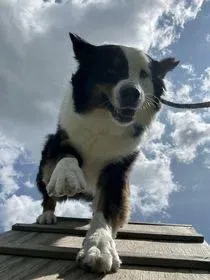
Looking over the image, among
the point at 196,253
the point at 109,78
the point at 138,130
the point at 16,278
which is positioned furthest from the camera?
the point at 138,130

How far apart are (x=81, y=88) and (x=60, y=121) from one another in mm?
607

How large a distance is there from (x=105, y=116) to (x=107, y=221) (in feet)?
5.86

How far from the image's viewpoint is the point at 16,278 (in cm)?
263

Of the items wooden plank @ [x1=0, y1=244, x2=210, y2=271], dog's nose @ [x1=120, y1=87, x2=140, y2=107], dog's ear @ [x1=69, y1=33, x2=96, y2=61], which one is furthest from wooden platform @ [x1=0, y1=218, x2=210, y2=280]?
dog's ear @ [x1=69, y1=33, x2=96, y2=61]

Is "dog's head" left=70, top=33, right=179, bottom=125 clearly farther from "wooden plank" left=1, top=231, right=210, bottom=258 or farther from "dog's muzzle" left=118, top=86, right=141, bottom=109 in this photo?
"wooden plank" left=1, top=231, right=210, bottom=258

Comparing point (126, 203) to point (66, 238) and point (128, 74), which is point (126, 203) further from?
point (128, 74)

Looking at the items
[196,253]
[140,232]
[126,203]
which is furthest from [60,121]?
[196,253]

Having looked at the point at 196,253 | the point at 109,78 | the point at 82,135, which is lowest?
the point at 196,253

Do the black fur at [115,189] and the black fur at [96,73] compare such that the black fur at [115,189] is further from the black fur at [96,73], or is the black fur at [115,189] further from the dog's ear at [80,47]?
the dog's ear at [80,47]

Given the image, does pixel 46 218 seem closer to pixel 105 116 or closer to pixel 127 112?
pixel 105 116

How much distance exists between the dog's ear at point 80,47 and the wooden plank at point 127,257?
10.4 ft

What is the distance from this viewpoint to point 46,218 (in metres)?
5.55

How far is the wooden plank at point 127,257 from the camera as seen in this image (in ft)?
10.2

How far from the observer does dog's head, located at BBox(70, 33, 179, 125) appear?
5.18 metres
